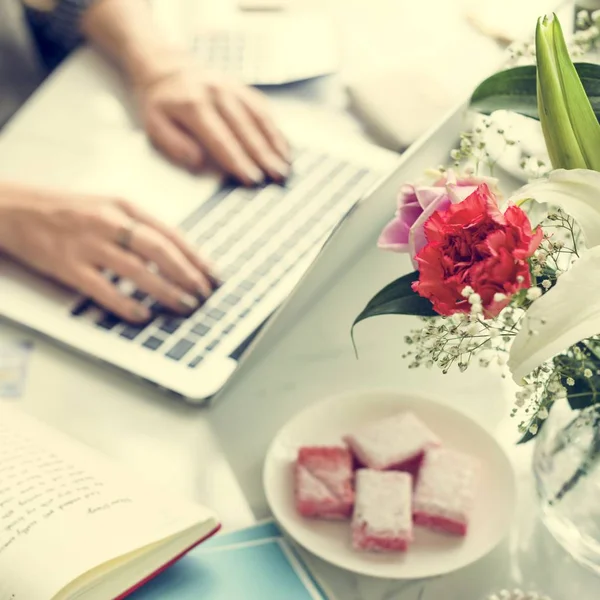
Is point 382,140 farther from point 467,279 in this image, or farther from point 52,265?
point 467,279

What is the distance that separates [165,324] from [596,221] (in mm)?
365

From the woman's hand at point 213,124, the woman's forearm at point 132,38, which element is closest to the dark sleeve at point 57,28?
the woman's forearm at point 132,38

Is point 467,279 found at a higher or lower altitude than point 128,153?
higher

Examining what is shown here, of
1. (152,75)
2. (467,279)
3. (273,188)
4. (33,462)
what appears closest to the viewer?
(467,279)

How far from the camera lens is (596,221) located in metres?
0.36

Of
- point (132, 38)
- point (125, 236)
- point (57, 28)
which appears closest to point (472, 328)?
point (125, 236)

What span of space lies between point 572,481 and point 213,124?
0.47 meters

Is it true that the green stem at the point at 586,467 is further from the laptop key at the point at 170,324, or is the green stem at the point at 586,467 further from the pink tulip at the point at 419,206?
the laptop key at the point at 170,324

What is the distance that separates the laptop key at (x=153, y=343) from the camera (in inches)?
24.4

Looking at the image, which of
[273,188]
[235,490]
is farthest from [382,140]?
[235,490]

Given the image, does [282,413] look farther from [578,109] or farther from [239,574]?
[578,109]

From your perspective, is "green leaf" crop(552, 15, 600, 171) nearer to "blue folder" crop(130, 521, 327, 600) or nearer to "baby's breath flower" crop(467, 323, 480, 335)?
"baby's breath flower" crop(467, 323, 480, 335)

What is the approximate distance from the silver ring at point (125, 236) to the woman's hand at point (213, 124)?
0.44 ft

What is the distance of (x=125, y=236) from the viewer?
2.20 feet
